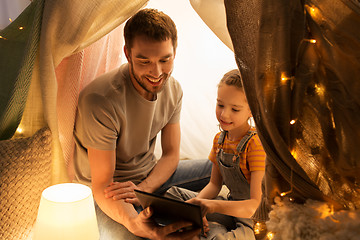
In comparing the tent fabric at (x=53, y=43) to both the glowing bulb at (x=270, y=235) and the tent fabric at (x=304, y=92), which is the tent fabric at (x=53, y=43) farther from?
the glowing bulb at (x=270, y=235)

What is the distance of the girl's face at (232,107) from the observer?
1392 mm

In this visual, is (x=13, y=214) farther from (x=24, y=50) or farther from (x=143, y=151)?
(x=143, y=151)

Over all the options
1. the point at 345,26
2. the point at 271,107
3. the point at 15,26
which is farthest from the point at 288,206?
the point at 15,26

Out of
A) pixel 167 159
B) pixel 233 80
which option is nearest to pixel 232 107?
pixel 233 80

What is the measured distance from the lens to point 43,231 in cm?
110

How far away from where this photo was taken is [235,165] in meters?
1.44

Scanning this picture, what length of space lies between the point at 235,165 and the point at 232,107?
24 cm

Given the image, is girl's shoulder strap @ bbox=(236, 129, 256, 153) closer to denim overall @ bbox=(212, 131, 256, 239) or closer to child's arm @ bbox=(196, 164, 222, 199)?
→ denim overall @ bbox=(212, 131, 256, 239)

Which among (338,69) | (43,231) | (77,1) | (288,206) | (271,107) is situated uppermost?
(77,1)

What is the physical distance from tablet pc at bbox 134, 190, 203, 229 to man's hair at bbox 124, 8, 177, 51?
0.60m

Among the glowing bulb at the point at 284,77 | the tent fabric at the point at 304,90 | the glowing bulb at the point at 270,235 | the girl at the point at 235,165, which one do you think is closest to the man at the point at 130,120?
the girl at the point at 235,165

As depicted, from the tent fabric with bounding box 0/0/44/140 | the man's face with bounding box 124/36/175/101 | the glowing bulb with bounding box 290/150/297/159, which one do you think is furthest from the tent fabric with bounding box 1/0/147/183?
the glowing bulb with bounding box 290/150/297/159

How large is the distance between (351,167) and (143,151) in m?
0.99

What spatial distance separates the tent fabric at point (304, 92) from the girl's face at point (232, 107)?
481mm
